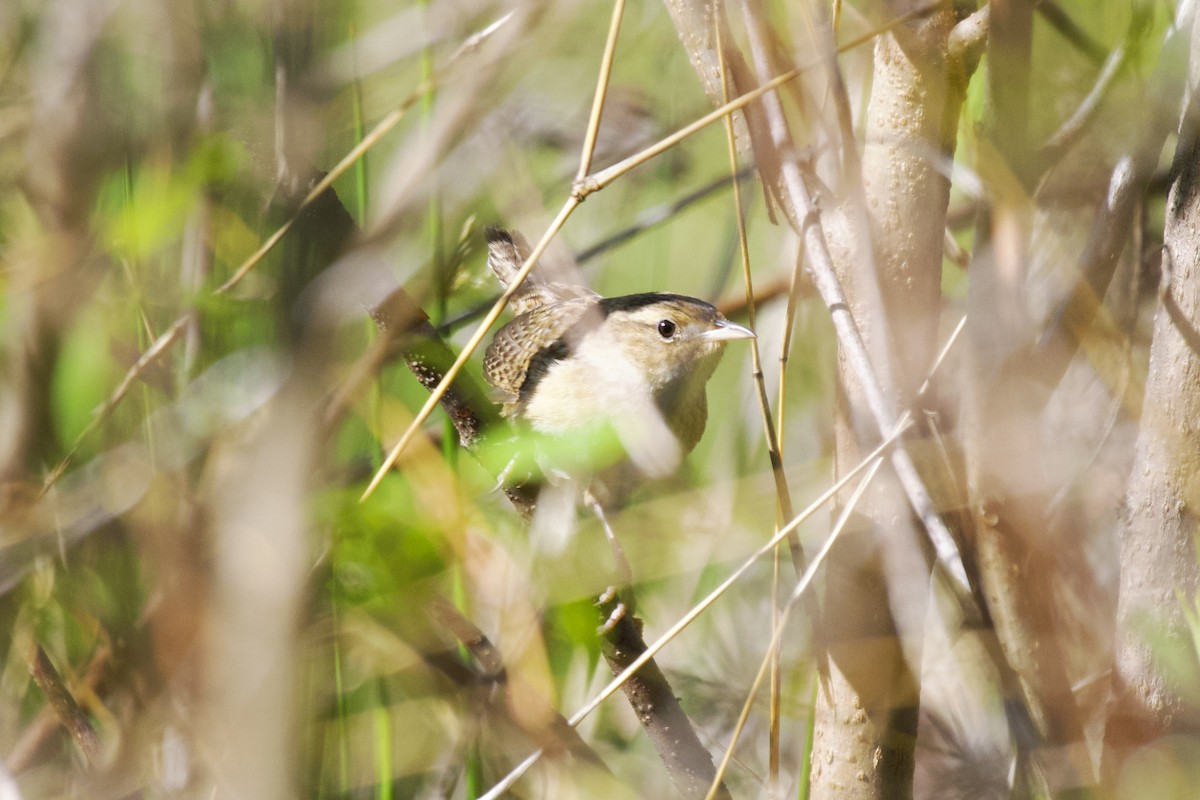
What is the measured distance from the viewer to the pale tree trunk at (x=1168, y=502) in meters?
1.57

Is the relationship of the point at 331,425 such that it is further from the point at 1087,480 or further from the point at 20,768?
the point at 1087,480

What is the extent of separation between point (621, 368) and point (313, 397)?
1.87 m

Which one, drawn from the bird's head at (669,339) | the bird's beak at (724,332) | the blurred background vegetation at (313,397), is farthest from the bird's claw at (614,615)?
the bird's head at (669,339)

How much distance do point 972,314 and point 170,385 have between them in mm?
1392

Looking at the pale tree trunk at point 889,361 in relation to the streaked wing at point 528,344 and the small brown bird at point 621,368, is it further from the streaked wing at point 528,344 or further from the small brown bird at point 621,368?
the streaked wing at point 528,344

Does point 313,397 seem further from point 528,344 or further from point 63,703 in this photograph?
A: point 528,344

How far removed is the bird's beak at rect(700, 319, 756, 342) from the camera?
238 cm

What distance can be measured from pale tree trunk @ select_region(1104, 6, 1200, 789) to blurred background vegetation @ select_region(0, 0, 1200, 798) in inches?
1.5

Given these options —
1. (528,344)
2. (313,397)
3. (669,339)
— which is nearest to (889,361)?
(669,339)

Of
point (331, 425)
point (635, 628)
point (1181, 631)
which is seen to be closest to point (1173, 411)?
point (1181, 631)

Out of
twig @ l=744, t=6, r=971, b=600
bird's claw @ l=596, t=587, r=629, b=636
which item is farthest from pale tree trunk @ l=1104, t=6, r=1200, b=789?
bird's claw @ l=596, t=587, r=629, b=636

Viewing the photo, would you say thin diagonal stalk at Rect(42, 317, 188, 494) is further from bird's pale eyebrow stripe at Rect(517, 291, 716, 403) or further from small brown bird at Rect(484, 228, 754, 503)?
bird's pale eyebrow stripe at Rect(517, 291, 716, 403)

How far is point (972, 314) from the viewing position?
1.86m

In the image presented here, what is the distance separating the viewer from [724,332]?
2.47 metres
